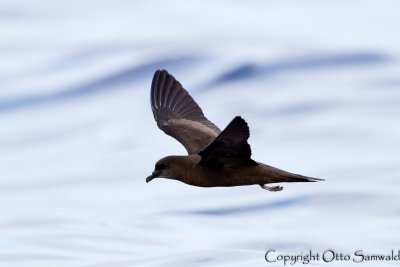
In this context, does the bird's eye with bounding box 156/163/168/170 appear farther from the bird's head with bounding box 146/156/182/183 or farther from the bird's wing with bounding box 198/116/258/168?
the bird's wing with bounding box 198/116/258/168

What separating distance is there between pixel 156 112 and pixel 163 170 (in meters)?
1.71

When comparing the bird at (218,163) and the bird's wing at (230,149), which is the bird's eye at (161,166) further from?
the bird's wing at (230,149)

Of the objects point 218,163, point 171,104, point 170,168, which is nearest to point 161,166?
point 170,168

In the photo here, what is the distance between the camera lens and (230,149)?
8.18 metres

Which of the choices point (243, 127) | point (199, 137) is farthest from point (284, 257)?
point (243, 127)

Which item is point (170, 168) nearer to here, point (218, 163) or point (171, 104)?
point (218, 163)

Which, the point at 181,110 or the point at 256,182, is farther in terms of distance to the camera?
the point at 181,110

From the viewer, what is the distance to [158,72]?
1029 cm

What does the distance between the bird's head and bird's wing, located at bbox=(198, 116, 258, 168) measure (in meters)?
0.26

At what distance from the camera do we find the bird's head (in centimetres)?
865

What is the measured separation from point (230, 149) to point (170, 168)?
71 centimetres

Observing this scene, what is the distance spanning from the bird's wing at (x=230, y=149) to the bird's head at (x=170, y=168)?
0.86ft

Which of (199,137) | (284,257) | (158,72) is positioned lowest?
(284,257)

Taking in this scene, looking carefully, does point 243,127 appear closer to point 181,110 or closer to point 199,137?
point 199,137
